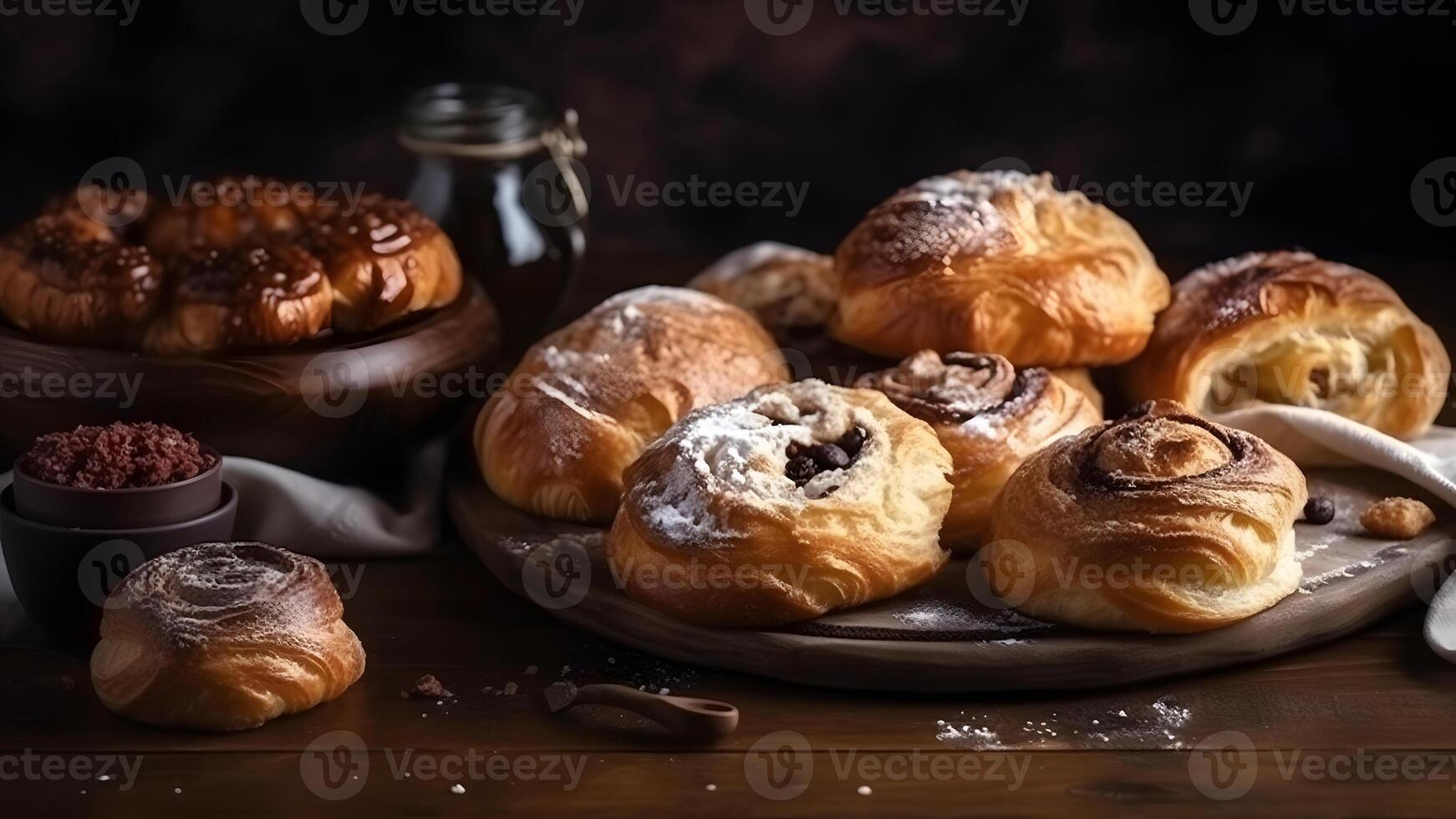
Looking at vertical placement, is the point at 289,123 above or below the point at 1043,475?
below

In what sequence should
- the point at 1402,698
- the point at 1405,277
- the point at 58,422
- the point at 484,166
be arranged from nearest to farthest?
the point at 1402,698, the point at 58,422, the point at 484,166, the point at 1405,277

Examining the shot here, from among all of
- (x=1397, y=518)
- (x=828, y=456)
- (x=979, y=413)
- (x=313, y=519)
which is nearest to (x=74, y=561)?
(x=313, y=519)

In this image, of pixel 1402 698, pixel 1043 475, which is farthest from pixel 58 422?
pixel 1402 698

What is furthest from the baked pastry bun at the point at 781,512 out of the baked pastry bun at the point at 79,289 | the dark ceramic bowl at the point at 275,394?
the baked pastry bun at the point at 79,289

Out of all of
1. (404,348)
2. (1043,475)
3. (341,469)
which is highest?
(1043,475)

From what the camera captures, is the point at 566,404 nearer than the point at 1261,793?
No

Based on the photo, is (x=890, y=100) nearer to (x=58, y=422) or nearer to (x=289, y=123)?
(x=289, y=123)

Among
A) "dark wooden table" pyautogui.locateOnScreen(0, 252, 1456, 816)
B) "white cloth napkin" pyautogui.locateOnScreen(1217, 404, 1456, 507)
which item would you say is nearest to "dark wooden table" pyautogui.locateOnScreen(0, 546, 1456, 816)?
"dark wooden table" pyautogui.locateOnScreen(0, 252, 1456, 816)

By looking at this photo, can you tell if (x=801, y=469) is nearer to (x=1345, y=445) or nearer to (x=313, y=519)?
(x=313, y=519)
